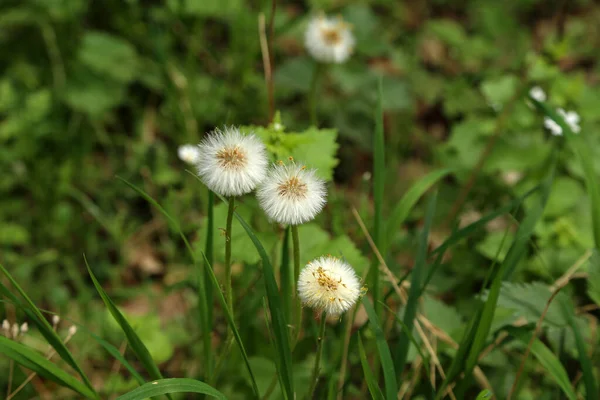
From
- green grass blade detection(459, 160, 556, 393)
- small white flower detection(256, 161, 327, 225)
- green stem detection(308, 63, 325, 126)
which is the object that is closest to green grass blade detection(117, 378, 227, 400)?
small white flower detection(256, 161, 327, 225)

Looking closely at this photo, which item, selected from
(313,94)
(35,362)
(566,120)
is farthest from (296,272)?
(566,120)

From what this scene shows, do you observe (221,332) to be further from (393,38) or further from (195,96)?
(393,38)

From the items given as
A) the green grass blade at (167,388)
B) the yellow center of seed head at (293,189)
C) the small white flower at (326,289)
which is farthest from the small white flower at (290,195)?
the green grass blade at (167,388)

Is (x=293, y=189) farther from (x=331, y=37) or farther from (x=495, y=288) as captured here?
(x=331, y=37)

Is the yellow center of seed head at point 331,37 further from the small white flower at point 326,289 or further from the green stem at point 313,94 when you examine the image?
the small white flower at point 326,289

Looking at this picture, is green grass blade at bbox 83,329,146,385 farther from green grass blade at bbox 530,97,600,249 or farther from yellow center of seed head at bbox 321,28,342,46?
yellow center of seed head at bbox 321,28,342,46
